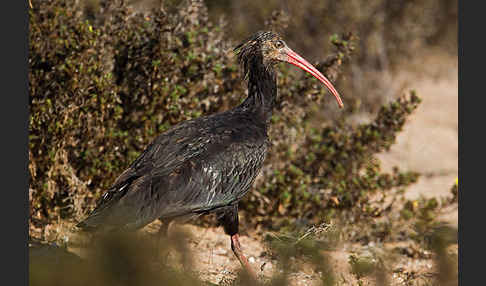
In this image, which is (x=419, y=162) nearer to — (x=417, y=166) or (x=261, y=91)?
(x=417, y=166)

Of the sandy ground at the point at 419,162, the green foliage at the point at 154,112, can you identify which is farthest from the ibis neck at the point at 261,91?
the sandy ground at the point at 419,162

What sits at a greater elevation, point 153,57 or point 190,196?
point 153,57

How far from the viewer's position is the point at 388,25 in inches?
492

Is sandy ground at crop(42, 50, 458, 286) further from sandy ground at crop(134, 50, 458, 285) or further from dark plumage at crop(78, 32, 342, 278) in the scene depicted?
dark plumage at crop(78, 32, 342, 278)

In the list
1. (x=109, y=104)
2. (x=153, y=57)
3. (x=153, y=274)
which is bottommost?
(x=153, y=274)

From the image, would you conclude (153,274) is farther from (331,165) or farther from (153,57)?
(331,165)

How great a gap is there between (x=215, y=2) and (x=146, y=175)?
366 inches

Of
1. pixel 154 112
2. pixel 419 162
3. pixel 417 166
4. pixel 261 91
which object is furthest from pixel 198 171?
pixel 419 162

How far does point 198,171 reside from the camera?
4.74 metres

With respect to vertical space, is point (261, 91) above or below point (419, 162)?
below

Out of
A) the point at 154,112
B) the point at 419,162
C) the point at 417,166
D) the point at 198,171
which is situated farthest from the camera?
the point at 419,162

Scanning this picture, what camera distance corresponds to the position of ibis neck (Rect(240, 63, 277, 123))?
554 centimetres

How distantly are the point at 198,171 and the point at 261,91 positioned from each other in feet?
4.02

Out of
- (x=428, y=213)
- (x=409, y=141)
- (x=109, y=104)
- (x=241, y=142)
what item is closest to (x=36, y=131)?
(x=109, y=104)
